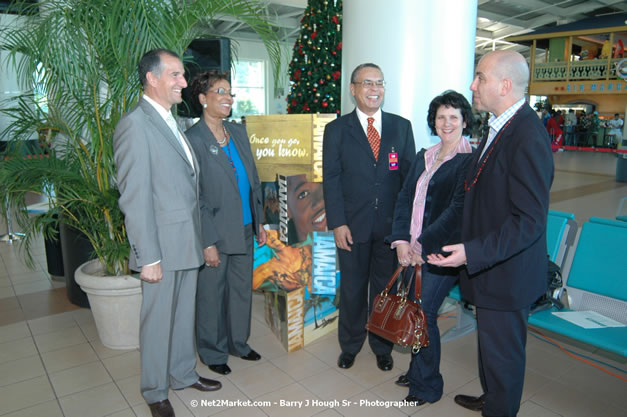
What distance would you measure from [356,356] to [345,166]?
130cm

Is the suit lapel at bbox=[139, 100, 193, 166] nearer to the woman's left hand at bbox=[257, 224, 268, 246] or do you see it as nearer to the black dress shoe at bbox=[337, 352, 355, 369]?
the woman's left hand at bbox=[257, 224, 268, 246]

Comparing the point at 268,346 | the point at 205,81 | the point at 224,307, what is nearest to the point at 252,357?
the point at 268,346

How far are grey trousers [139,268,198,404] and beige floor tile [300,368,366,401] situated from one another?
74cm

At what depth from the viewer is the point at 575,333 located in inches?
94.2

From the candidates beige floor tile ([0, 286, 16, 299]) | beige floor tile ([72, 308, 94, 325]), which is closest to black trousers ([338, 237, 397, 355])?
beige floor tile ([72, 308, 94, 325])

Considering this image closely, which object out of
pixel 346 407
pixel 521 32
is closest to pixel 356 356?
pixel 346 407

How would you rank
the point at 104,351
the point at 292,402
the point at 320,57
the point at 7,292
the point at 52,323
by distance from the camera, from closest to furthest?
the point at 292,402
the point at 104,351
the point at 52,323
the point at 7,292
the point at 320,57

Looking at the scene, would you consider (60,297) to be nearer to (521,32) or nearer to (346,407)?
(346,407)

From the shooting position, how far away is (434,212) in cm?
236

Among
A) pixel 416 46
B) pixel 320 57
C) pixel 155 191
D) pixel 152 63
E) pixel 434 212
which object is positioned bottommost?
pixel 434 212

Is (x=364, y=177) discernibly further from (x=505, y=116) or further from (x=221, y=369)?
(x=221, y=369)

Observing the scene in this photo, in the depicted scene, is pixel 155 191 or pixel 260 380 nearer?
pixel 155 191

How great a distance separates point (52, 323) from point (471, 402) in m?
3.18

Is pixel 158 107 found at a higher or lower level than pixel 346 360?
higher
